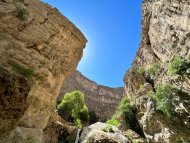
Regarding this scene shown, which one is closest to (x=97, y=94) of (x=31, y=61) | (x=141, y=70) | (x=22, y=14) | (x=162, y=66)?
(x=141, y=70)

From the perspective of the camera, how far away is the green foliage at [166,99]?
25.9 m

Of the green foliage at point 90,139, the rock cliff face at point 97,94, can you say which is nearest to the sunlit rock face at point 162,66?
the green foliage at point 90,139

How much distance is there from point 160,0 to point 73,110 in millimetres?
25294

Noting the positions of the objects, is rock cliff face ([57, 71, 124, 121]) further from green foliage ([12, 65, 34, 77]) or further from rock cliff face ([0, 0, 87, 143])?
green foliage ([12, 65, 34, 77])

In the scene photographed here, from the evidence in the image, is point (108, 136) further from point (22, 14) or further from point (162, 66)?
point (22, 14)

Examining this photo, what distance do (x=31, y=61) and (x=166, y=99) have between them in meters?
17.9

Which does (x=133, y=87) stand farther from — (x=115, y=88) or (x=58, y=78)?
(x=115, y=88)

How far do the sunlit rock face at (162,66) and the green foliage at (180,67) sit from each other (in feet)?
1.43

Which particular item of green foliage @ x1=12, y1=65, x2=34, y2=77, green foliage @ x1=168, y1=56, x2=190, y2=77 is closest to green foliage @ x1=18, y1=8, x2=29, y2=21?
green foliage @ x1=12, y1=65, x2=34, y2=77

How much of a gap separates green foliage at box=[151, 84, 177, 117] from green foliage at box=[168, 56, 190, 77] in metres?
1.87

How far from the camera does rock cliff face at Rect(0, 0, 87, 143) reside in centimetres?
792

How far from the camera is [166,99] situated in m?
26.6

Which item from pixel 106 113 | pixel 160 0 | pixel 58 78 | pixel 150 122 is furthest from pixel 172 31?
pixel 106 113

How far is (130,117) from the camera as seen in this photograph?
37438 millimetres
